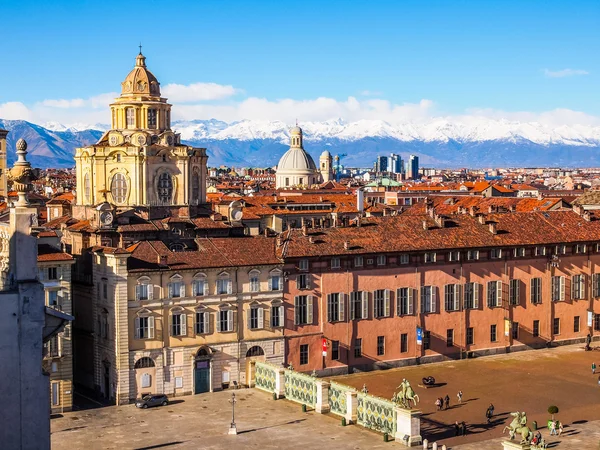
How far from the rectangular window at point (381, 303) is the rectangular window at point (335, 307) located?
2996 mm

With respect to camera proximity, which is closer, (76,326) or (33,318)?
(33,318)

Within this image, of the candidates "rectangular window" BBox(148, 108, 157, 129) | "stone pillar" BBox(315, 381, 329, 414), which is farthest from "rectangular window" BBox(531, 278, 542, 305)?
"rectangular window" BBox(148, 108, 157, 129)

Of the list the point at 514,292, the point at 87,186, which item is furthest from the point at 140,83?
the point at 514,292

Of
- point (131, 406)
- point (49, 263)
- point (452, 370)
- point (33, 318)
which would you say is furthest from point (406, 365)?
point (33, 318)

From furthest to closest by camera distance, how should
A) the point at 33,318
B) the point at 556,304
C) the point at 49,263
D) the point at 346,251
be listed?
the point at 556,304 < the point at 346,251 < the point at 49,263 < the point at 33,318

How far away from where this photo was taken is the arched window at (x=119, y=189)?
9500 centimetres

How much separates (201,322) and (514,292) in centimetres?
2837

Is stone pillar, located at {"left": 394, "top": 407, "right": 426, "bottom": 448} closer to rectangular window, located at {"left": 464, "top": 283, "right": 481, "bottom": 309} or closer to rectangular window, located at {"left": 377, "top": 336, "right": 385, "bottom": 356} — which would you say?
rectangular window, located at {"left": 377, "top": 336, "right": 385, "bottom": 356}

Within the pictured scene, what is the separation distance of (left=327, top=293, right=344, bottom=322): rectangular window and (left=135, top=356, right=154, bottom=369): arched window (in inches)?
574

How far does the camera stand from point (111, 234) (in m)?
78.2

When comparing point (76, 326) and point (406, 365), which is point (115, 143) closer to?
point (76, 326)

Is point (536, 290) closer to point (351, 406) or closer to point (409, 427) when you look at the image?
point (351, 406)

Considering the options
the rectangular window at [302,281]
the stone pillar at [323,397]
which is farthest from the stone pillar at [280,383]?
the rectangular window at [302,281]

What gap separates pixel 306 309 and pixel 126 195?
81.9ft
